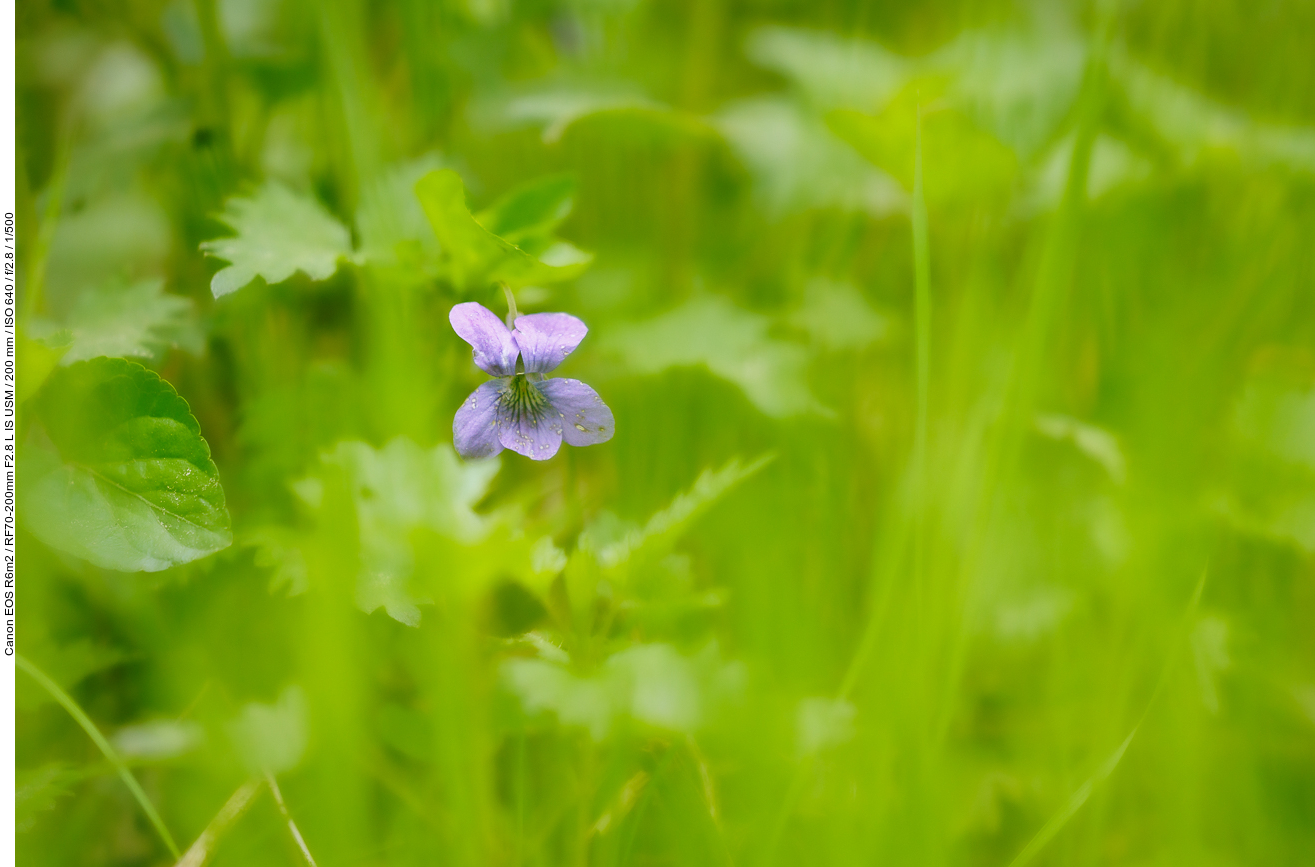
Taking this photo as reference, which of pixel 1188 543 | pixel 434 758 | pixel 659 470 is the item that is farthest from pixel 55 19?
pixel 1188 543

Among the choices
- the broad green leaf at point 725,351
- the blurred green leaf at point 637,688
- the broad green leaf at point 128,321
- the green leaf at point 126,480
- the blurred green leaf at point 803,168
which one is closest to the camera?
the blurred green leaf at point 637,688

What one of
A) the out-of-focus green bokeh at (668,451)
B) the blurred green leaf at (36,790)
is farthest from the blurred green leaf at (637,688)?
the blurred green leaf at (36,790)

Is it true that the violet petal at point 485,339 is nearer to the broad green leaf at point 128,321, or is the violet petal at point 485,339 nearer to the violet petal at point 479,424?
the violet petal at point 479,424

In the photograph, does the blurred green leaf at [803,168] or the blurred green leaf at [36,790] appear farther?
the blurred green leaf at [803,168]

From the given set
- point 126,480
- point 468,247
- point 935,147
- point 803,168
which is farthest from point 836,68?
point 126,480

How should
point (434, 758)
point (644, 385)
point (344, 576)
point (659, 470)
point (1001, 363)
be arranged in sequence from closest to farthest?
1. point (344, 576)
2. point (434, 758)
3. point (659, 470)
4. point (644, 385)
5. point (1001, 363)

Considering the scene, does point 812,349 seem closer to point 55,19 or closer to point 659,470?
point 659,470

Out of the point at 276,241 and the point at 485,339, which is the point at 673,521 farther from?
the point at 276,241
